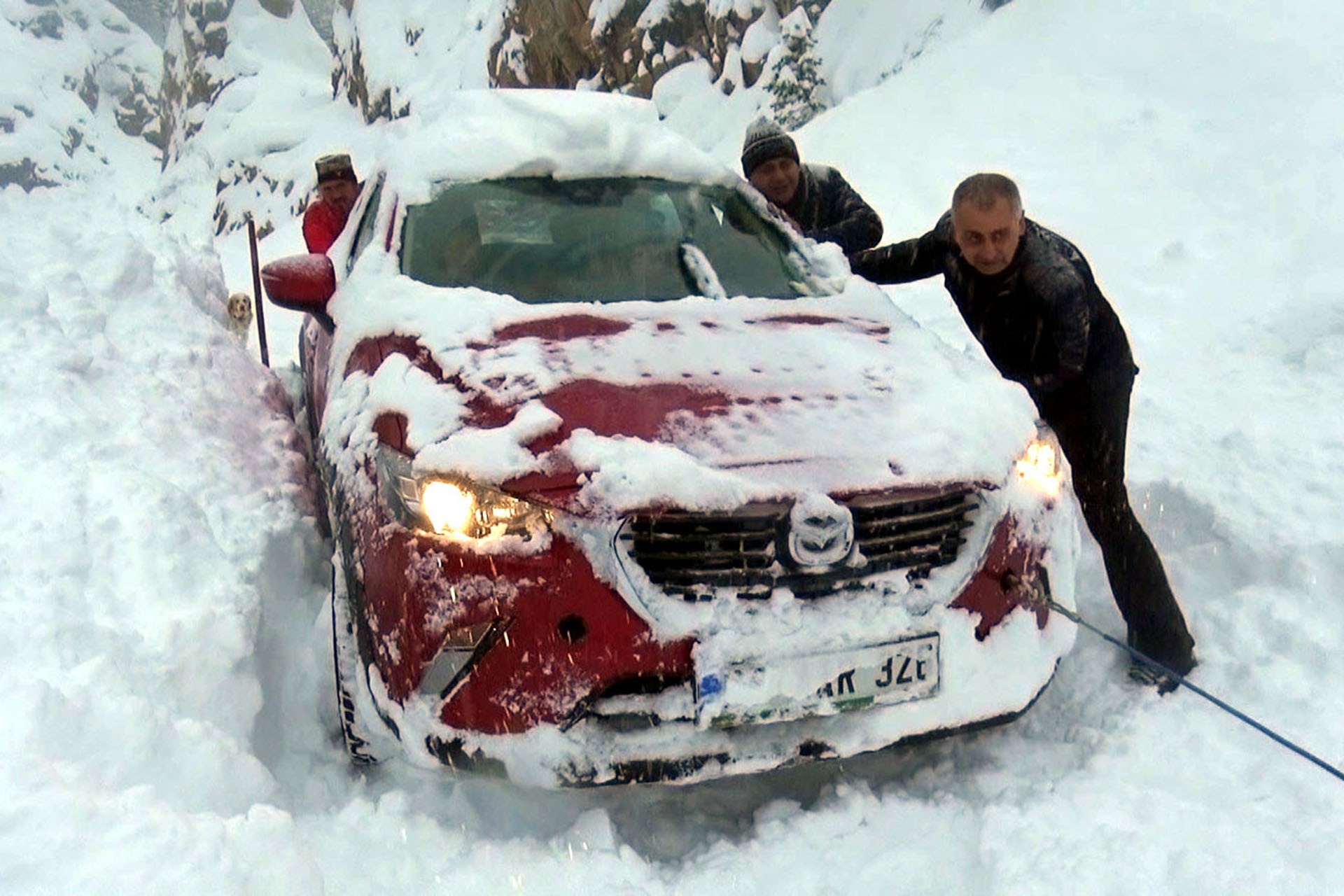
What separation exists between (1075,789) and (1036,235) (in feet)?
5.11

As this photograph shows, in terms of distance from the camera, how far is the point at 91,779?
183 cm

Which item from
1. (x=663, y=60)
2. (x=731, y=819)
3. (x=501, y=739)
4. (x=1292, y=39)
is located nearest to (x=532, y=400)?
(x=501, y=739)

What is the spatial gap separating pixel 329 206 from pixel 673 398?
4386 mm

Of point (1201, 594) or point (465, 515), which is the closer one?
point (465, 515)

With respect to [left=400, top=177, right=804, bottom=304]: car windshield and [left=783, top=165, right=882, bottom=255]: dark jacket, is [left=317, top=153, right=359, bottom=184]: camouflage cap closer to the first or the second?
[left=783, top=165, right=882, bottom=255]: dark jacket

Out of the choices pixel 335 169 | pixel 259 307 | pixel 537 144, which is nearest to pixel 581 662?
pixel 537 144

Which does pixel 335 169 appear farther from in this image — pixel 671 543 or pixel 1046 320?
pixel 671 543

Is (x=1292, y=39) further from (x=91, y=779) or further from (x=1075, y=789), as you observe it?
(x=91, y=779)

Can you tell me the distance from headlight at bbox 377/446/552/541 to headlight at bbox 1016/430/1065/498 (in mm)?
1150

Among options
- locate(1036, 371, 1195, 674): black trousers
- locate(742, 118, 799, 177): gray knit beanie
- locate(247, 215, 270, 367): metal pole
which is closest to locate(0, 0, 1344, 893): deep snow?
locate(1036, 371, 1195, 674): black trousers

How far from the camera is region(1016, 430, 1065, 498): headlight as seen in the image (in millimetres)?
2457

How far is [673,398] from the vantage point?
2318 millimetres

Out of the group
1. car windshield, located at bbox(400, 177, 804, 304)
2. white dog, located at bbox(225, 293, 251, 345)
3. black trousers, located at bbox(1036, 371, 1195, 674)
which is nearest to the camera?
black trousers, located at bbox(1036, 371, 1195, 674)

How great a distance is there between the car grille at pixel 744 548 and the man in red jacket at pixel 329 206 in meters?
4.48
